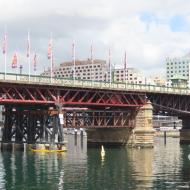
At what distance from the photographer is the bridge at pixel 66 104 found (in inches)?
4498

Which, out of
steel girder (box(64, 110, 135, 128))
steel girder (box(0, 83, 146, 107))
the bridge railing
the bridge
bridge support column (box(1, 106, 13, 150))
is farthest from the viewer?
steel girder (box(64, 110, 135, 128))

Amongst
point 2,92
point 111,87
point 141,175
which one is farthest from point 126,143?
point 141,175

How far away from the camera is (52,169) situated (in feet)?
263

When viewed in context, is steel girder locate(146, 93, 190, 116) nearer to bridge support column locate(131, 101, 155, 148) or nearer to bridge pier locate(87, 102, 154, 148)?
bridge support column locate(131, 101, 155, 148)

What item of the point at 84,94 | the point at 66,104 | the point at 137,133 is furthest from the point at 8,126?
the point at 137,133

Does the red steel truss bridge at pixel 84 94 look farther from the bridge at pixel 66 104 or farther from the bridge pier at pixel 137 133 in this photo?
the bridge pier at pixel 137 133

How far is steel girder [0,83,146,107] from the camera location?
112 metres

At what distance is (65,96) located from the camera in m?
121

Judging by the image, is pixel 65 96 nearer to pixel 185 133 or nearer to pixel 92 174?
pixel 92 174

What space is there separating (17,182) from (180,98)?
317ft

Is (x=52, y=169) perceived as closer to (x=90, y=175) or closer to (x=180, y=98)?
(x=90, y=175)

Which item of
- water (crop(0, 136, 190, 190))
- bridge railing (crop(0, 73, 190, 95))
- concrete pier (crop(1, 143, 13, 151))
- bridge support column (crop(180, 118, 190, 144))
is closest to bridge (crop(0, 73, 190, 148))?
bridge railing (crop(0, 73, 190, 95))

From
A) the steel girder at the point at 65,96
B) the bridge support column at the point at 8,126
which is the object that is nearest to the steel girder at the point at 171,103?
the steel girder at the point at 65,96

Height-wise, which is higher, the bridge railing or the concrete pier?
the bridge railing
